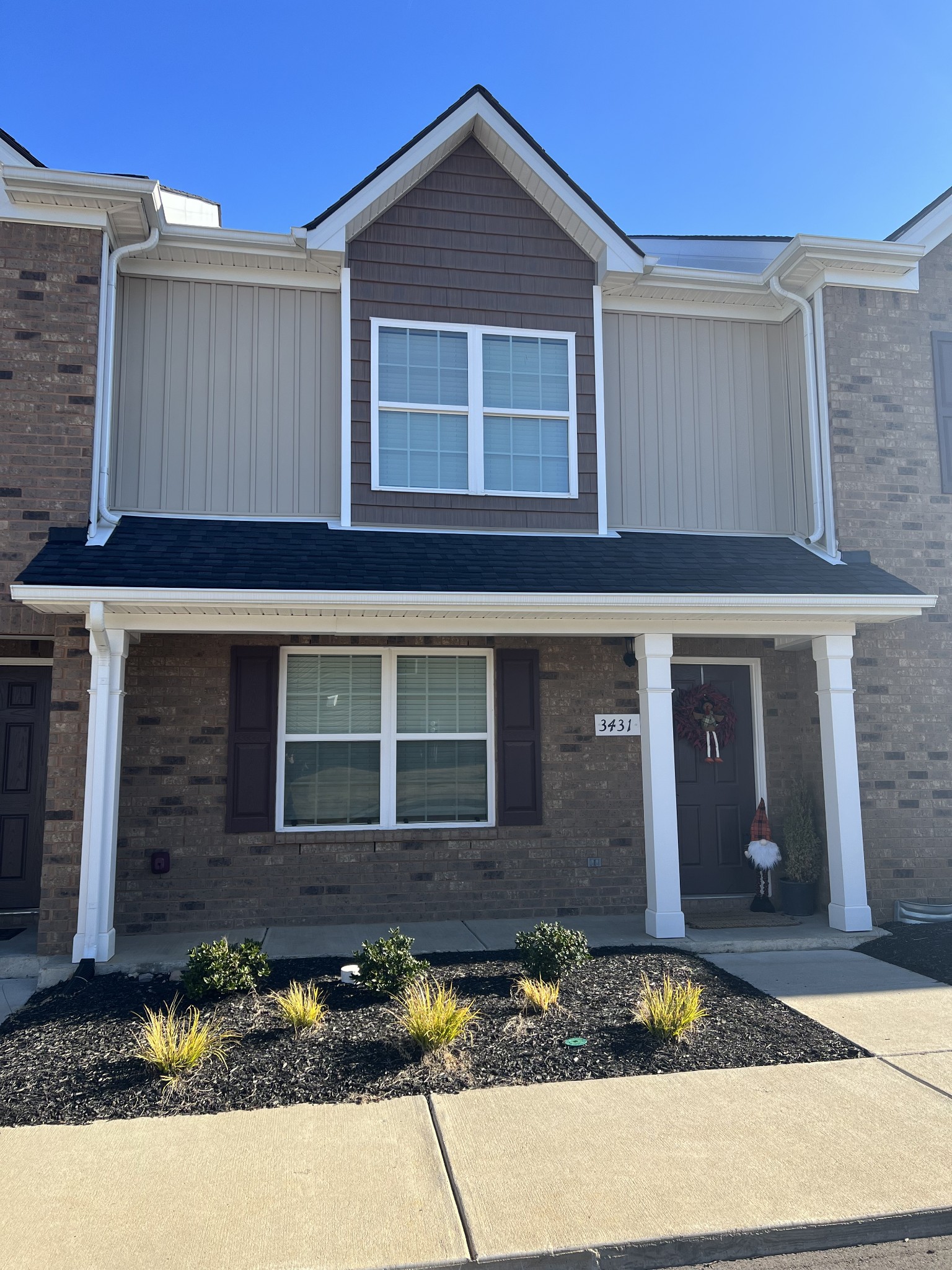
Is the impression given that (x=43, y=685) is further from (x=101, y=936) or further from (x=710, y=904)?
(x=710, y=904)

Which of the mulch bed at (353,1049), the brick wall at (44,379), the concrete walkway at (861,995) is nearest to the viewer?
the mulch bed at (353,1049)

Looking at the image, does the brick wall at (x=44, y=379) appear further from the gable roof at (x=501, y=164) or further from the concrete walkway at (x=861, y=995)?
the concrete walkway at (x=861, y=995)

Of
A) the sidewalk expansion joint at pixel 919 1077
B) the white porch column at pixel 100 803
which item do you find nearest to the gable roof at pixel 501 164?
the white porch column at pixel 100 803

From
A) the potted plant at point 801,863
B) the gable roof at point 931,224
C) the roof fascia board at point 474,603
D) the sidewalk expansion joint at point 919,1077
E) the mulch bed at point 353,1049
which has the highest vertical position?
the gable roof at point 931,224

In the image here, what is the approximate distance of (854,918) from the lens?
766 centimetres

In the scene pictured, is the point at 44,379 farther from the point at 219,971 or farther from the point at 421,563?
the point at 219,971

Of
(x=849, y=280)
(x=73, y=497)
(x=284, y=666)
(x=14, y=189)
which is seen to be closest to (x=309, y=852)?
(x=284, y=666)

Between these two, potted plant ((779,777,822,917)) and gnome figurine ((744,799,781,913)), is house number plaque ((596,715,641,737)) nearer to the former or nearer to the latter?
gnome figurine ((744,799,781,913))

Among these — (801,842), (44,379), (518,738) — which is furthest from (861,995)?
(44,379)

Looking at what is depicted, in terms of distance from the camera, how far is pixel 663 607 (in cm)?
734

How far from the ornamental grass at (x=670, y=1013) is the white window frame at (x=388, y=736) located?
10.2 feet

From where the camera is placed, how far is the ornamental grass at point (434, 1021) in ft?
16.0

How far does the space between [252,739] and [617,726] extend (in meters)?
3.25

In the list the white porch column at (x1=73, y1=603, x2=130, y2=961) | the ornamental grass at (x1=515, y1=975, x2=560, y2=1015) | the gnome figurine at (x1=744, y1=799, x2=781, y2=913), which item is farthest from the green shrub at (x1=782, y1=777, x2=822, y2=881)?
the white porch column at (x1=73, y1=603, x2=130, y2=961)
